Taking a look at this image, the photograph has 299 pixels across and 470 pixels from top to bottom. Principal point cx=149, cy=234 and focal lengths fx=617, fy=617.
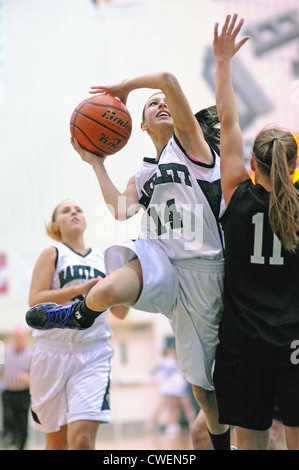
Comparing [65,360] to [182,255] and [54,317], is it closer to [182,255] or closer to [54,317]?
[54,317]

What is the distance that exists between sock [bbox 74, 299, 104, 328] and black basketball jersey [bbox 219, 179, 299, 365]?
0.72 metres

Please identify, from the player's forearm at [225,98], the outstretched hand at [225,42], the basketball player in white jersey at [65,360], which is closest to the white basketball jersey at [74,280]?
the basketball player in white jersey at [65,360]

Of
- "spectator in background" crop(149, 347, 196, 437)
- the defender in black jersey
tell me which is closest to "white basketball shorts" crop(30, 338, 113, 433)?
the defender in black jersey

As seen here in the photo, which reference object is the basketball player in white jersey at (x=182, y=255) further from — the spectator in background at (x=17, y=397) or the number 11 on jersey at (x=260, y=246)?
the spectator in background at (x=17, y=397)

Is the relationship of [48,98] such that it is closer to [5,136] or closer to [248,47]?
[5,136]

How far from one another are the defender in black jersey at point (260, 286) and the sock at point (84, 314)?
70cm

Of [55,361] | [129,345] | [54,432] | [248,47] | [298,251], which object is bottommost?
[129,345]

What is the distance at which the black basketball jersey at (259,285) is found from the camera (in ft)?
9.56

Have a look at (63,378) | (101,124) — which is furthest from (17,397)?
(101,124)

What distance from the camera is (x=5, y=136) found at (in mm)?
11891

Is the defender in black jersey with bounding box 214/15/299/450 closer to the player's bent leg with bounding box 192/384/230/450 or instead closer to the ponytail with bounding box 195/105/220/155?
the player's bent leg with bounding box 192/384/230/450

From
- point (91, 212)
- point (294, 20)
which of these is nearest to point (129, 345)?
point (91, 212)

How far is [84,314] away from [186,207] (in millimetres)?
783

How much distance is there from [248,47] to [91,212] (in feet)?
15.4
